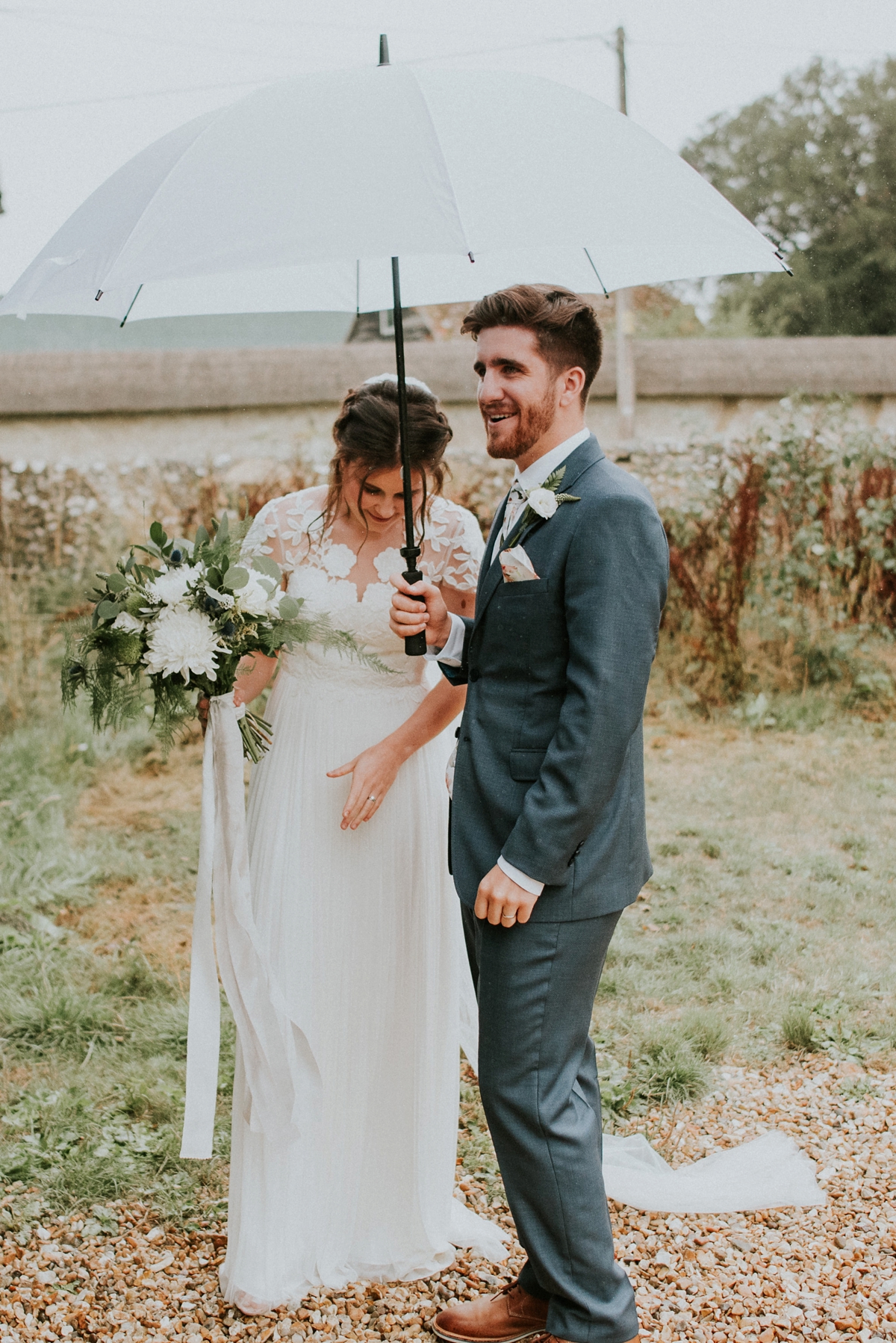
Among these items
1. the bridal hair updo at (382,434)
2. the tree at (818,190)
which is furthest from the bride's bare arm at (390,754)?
the tree at (818,190)

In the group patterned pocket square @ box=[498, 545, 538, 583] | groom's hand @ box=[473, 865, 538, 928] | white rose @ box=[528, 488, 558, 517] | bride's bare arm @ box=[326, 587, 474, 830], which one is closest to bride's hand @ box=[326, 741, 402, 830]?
bride's bare arm @ box=[326, 587, 474, 830]

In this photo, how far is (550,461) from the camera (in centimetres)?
229

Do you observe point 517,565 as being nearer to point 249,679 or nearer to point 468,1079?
point 249,679

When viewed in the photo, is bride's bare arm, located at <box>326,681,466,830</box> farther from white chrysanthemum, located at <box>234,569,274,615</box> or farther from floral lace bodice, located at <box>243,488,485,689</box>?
white chrysanthemum, located at <box>234,569,274,615</box>

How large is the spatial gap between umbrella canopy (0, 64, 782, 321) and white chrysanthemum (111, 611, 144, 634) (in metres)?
0.62

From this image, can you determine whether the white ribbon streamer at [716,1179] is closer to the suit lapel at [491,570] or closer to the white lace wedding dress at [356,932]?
the white lace wedding dress at [356,932]

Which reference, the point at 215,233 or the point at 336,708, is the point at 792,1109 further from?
the point at 215,233

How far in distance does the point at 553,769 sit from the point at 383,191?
1.06 meters

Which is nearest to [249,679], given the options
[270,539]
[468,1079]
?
[270,539]

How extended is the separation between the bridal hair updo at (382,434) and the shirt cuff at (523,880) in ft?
3.20

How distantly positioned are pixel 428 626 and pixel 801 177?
3288 cm

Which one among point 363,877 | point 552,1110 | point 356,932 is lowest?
point 552,1110

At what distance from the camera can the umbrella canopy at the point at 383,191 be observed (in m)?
1.98

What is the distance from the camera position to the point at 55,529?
854 centimetres
